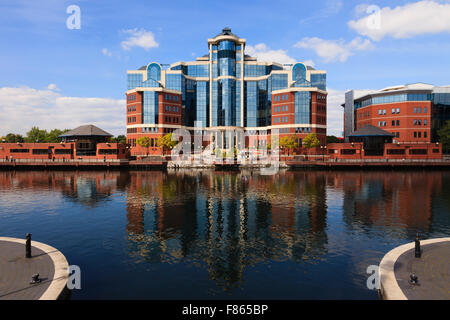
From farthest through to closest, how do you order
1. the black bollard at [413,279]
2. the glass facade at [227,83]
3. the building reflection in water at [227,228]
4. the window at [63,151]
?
the glass facade at [227,83]
the window at [63,151]
the building reflection in water at [227,228]
the black bollard at [413,279]

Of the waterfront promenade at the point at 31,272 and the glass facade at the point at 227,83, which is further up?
the glass facade at the point at 227,83

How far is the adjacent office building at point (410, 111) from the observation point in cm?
12706

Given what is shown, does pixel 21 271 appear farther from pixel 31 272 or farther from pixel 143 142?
pixel 143 142

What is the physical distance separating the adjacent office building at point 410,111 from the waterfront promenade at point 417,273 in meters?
109

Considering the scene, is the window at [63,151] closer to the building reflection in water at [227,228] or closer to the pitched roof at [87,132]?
the pitched roof at [87,132]

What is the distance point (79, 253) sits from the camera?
22.8 meters

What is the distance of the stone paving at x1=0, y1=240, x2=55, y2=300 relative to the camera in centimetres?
1364

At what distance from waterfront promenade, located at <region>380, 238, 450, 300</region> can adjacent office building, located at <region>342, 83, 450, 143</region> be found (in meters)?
109

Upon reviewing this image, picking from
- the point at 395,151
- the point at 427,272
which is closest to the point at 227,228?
the point at 427,272

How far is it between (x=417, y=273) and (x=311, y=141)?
112 m

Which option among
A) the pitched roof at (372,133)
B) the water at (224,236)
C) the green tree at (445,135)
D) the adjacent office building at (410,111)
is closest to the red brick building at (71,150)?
the water at (224,236)

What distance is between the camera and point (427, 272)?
52.2 ft
